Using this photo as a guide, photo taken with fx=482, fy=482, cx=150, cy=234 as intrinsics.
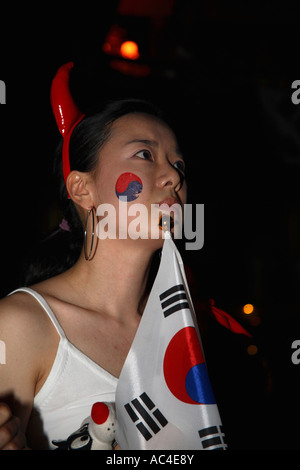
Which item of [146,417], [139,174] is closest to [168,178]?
[139,174]

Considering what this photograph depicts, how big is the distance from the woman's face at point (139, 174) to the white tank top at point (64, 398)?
405mm

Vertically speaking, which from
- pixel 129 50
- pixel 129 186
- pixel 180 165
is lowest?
pixel 129 186

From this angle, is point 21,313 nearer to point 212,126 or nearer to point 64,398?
point 64,398

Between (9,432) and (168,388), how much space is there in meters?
0.37

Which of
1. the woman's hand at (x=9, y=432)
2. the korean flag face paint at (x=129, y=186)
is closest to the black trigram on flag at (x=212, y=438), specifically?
the woman's hand at (x=9, y=432)

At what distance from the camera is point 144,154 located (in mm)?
1531

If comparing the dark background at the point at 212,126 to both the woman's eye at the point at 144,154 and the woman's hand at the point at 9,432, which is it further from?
the woman's hand at the point at 9,432

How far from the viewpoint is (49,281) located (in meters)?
1.52

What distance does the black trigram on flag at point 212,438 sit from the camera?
1.09 metres

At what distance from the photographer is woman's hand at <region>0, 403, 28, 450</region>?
3.42 ft

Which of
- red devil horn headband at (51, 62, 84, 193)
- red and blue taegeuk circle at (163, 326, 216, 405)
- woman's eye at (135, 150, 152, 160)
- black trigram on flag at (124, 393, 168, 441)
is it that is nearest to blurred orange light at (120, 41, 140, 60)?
red devil horn headband at (51, 62, 84, 193)

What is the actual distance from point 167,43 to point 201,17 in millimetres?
380

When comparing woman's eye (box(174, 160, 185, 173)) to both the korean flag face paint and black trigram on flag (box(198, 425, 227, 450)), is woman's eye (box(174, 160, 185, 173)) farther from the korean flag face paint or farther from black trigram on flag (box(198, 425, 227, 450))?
black trigram on flag (box(198, 425, 227, 450))
